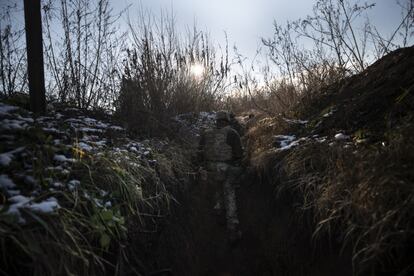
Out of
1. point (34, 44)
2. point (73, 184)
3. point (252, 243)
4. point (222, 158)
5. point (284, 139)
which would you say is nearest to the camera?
point (73, 184)

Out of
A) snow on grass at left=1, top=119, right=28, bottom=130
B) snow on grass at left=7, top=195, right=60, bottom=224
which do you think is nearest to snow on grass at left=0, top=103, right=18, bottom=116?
snow on grass at left=1, top=119, right=28, bottom=130

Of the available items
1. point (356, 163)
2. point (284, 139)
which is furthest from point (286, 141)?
point (356, 163)

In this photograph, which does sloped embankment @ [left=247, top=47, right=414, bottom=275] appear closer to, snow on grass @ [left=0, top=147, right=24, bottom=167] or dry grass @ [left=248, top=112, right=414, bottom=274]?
dry grass @ [left=248, top=112, right=414, bottom=274]

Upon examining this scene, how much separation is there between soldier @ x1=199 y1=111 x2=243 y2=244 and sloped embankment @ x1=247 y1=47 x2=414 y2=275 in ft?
1.01

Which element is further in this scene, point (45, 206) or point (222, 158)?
point (222, 158)

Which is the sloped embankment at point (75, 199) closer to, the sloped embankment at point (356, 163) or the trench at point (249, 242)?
the trench at point (249, 242)

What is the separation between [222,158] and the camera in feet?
17.5

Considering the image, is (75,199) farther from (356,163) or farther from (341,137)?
(341,137)

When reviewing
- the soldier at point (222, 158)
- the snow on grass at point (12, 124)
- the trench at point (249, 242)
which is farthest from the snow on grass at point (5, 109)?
the soldier at point (222, 158)

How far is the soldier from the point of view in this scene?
5.03 meters

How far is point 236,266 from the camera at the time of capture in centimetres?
454

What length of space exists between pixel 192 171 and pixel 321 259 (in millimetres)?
2172

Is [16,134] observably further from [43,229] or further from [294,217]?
[294,217]

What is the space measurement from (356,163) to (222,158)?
2.61 m
